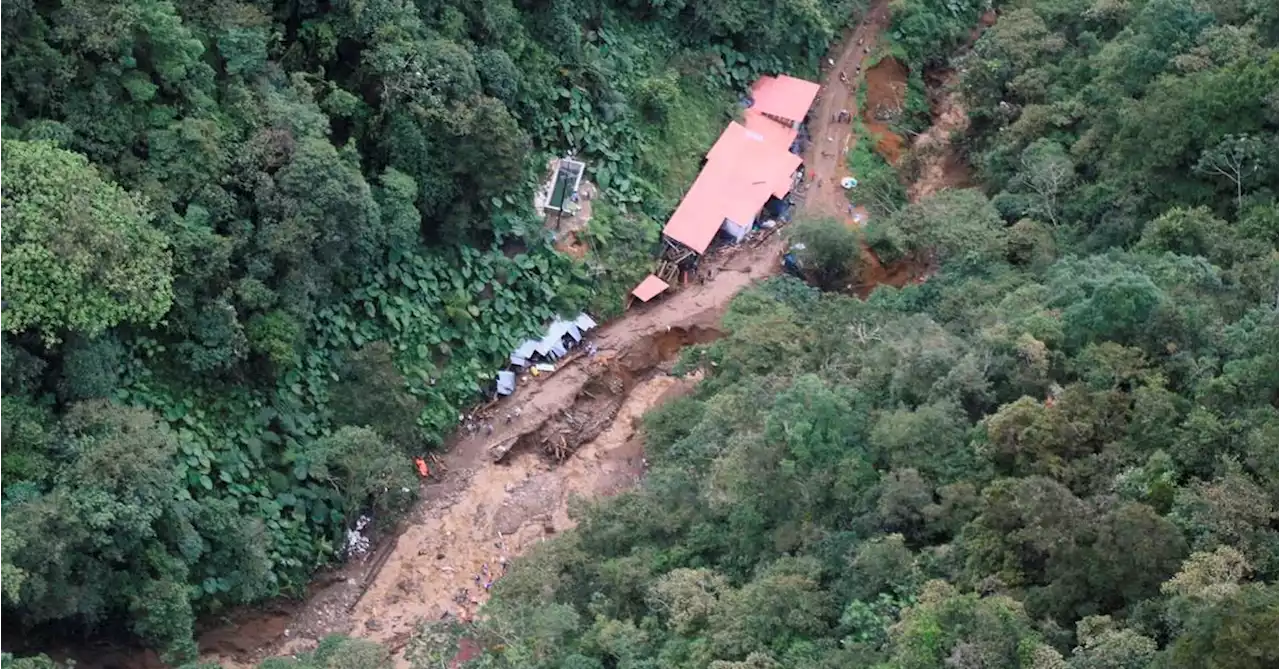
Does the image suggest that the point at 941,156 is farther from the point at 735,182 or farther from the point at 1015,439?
the point at 1015,439

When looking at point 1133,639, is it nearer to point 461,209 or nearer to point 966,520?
point 966,520

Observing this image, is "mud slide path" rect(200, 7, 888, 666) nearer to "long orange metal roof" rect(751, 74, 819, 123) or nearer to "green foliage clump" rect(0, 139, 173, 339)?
"long orange metal roof" rect(751, 74, 819, 123)

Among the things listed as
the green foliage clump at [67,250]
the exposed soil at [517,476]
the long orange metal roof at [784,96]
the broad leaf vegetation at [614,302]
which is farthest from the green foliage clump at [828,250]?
the green foliage clump at [67,250]

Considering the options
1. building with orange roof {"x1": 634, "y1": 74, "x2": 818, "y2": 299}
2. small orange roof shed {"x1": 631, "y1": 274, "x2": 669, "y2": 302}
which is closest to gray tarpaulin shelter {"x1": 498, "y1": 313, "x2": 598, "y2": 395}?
small orange roof shed {"x1": 631, "y1": 274, "x2": 669, "y2": 302}

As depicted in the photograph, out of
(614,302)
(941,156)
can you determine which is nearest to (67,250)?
(614,302)

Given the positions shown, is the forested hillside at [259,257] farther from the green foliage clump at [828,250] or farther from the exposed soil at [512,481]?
the green foliage clump at [828,250]

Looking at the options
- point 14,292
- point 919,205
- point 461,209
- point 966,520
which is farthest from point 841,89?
point 14,292
